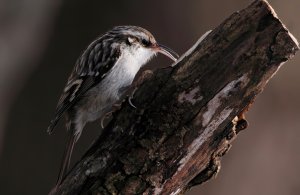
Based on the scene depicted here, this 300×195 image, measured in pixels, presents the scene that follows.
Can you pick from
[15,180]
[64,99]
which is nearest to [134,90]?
[64,99]

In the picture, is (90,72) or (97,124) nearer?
(90,72)

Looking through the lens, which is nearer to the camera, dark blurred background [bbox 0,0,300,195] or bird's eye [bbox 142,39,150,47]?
bird's eye [bbox 142,39,150,47]

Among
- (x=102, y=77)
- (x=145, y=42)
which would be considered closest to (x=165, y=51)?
(x=145, y=42)

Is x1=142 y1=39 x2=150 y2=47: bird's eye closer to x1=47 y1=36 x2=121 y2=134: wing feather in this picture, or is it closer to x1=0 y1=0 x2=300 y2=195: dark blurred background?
x1=47 y1=36 x2=121 y2=134: wing feather

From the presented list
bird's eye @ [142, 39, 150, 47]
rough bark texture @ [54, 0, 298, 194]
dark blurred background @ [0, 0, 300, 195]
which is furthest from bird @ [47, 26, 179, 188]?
rough bark texture @ [54, 0, 298, 194]

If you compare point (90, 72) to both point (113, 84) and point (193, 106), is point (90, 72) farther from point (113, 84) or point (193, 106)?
point (193, 106)

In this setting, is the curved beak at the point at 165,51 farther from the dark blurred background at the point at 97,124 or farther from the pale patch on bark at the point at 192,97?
the pale patch on bark at the point at 192,97

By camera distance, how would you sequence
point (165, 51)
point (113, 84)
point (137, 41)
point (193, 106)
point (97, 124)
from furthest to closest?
point (97, 124), point (165, 51), point (137, 41), point (113, 84), point (193, 106)
